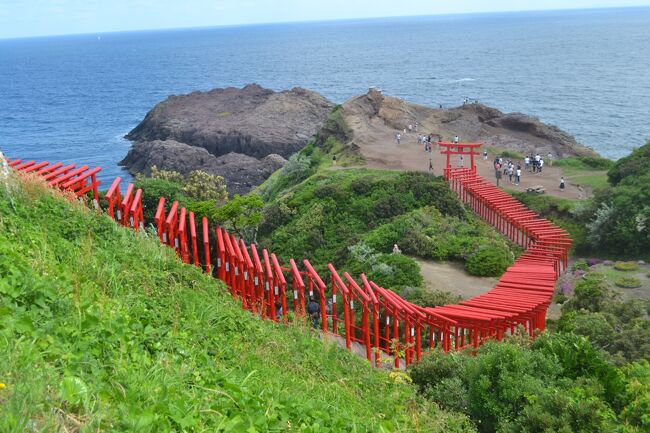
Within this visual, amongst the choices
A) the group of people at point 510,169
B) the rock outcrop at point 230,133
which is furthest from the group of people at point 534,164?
the rock outcrop at point 230,133

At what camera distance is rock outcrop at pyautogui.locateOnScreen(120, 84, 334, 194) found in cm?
5925

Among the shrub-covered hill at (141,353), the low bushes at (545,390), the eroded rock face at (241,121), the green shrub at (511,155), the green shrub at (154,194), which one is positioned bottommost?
the eroded rock face at (241,121)

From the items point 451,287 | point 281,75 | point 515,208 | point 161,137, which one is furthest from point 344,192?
point 281,75

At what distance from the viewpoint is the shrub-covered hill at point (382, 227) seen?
2338 centimetres

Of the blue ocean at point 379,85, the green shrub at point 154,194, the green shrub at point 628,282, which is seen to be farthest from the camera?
the blue ocean at point 379,85

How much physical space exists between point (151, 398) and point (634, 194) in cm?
2581

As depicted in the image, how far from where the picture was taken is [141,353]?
308 inches

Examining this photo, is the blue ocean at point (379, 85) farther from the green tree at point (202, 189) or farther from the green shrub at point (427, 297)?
the green shrub at point (427, 297)

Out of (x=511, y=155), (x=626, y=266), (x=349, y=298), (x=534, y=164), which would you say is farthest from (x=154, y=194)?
(x=511, y=155)

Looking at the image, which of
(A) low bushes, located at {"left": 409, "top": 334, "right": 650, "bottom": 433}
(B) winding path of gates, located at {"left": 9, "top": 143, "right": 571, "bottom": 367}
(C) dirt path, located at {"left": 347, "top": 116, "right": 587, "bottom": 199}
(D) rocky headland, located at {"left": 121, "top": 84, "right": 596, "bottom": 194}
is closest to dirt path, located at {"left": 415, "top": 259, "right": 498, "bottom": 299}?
(B) winding path of gates, located at {"left": 9, "top": 143, "right": 571, "bottom": 367}

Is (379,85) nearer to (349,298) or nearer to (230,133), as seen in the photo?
(230,133)

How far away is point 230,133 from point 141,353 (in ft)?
200

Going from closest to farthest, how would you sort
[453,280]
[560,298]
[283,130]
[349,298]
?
[349,298] < [560,298] < [453,280] < [283,130]

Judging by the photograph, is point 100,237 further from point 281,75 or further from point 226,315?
point 281,75
